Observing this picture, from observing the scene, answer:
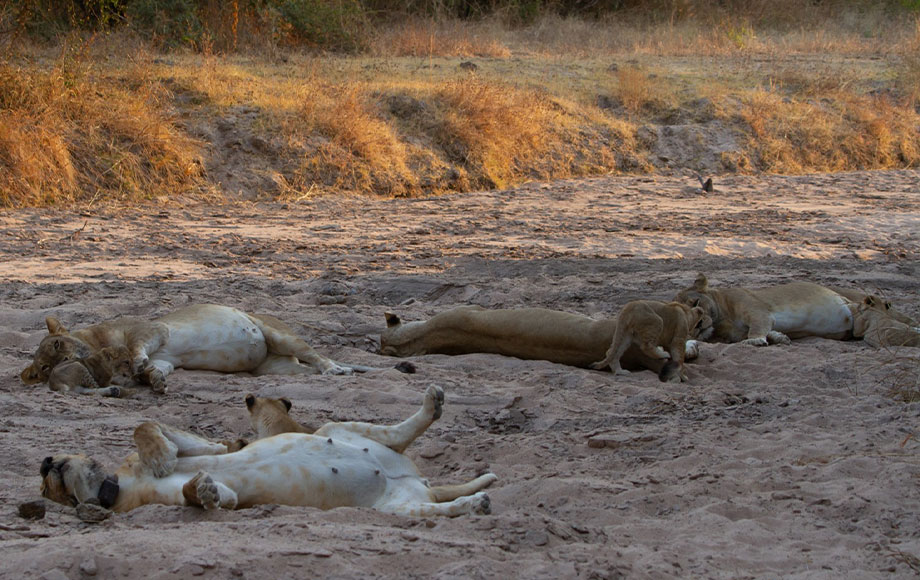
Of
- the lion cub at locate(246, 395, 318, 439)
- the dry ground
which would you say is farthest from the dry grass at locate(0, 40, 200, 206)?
the lion cub at locate(246, 395, 318, 439)

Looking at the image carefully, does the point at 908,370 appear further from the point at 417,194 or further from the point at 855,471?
the point at 417,194

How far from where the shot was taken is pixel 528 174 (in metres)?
15.3

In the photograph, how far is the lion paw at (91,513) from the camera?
3.86 m

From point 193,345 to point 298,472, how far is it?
253 cm

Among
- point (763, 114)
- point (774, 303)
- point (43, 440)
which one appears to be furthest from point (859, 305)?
point (763, 114)

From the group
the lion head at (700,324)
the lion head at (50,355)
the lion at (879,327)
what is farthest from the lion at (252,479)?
the lion at (879,327)

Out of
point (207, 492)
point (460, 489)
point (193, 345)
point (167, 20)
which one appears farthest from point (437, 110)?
point (207, 492)

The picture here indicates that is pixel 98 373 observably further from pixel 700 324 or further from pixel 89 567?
pixel 700 324

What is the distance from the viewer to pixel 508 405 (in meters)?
5.83

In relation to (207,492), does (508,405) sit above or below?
below

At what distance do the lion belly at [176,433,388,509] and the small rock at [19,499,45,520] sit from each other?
1.65ft

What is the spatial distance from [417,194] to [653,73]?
22.3 feet

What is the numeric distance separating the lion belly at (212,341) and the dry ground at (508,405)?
24 centimetres

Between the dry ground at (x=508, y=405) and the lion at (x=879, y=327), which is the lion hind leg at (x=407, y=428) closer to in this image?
the dry ground at (x=508, y=405)
